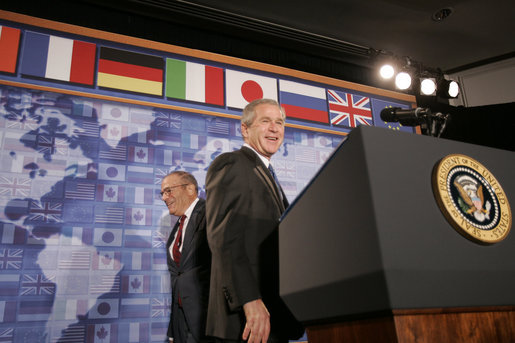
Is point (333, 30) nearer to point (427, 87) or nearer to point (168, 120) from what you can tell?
point (427, 87)

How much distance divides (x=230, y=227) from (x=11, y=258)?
1972mm

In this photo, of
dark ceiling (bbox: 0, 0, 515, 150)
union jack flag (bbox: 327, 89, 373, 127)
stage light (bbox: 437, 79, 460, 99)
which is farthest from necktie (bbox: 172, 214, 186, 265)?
stage light (bbox: 437, 79, 460, 99)

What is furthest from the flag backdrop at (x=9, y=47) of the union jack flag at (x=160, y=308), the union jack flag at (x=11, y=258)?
the union jack flag at (x=160, y=308)

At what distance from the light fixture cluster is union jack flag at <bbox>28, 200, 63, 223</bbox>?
10.7ft

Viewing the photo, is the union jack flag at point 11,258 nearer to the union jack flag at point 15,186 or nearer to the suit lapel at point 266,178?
the union jack flag at point 15,186

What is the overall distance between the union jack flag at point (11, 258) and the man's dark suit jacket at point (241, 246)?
1831 millimetres

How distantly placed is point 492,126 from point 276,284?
450 cm

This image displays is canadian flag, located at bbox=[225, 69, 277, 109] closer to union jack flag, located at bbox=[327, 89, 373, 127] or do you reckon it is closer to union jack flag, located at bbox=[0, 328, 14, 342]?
union jack flag, located at bbox=[327, 89, 373, 127]

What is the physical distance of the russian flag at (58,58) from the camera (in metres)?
3.04

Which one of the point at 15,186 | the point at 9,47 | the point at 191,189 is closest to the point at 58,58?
the point at 9,47

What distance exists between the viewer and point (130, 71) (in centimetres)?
332

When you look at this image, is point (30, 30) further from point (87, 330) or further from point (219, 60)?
point (87, 330)

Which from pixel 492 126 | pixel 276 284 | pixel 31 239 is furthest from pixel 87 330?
pixel 492 126

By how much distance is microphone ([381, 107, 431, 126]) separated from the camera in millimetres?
1669
